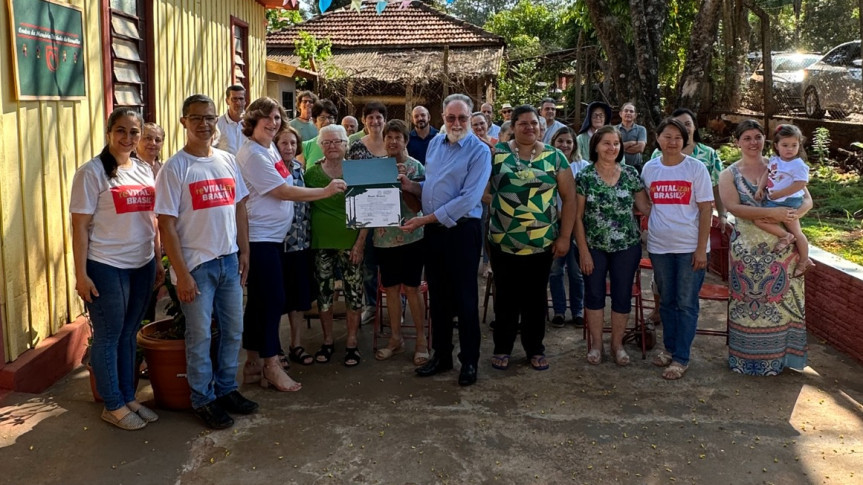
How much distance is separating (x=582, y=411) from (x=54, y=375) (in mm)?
3482

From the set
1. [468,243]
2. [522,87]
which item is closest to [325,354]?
[468,243]

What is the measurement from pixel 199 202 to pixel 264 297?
0.99m

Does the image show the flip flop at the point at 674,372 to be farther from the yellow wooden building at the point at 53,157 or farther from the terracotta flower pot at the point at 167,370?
the yellow wooden building at the point at 53,157

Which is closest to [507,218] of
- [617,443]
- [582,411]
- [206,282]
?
[582,411]

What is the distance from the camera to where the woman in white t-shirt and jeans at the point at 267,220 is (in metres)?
4.54

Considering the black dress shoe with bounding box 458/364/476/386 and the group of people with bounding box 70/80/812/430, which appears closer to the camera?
the group of people with bounding box 70/80/812/430

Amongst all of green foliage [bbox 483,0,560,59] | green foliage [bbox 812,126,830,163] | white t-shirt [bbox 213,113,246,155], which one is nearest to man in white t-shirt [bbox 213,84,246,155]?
white t-shirt [bbox 213,113,246,155]

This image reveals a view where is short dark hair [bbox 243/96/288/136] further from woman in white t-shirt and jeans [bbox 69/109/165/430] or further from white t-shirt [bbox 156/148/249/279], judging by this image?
woman in white t-shirt and jeans [bbox 69/109/165/430]

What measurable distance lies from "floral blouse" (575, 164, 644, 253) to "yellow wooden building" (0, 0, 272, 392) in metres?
3.72

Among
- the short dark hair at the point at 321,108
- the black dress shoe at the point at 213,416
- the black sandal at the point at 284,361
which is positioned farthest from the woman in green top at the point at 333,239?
the short dark hair at the point at 321,108

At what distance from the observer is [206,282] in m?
4.04

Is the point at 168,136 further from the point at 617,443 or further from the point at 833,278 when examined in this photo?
the point at 833,278

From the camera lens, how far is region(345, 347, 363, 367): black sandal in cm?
533

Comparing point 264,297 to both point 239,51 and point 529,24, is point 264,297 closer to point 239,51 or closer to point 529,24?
point 239,51
